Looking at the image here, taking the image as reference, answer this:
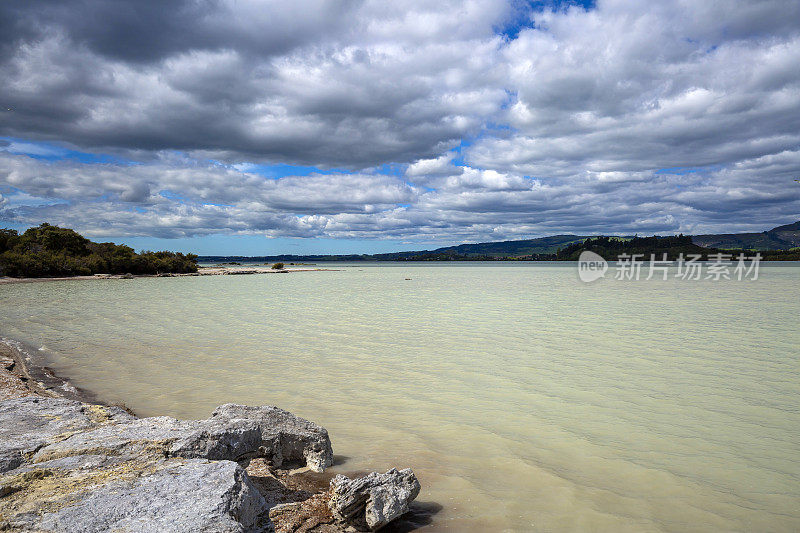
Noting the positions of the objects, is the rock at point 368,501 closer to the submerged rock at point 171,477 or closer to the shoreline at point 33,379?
the submerged rock at point 171,477

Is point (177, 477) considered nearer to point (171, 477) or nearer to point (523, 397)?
point (171, 477)

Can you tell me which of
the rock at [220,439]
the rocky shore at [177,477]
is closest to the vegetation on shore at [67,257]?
the rocky shore at [177,477]

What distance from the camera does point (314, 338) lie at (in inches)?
629

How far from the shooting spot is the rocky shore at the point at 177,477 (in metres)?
3.12

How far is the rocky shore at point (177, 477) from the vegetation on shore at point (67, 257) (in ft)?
216

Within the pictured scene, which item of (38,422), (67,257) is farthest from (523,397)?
(67,257)

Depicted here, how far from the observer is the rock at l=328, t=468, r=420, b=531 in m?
4.42

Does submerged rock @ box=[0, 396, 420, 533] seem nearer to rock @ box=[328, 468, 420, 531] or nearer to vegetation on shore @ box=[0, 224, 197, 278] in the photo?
rock @ box=[328, 468, 420, 531]

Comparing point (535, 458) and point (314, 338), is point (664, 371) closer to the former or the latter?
point (535, 458)

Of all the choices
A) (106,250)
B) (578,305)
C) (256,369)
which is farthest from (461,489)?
(106,250)

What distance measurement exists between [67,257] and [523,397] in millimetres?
73968

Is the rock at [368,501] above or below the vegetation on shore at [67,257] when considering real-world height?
below

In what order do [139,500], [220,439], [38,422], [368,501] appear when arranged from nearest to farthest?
[139,500], [368,501], [220,439], [38,422]

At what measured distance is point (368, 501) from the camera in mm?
4473
